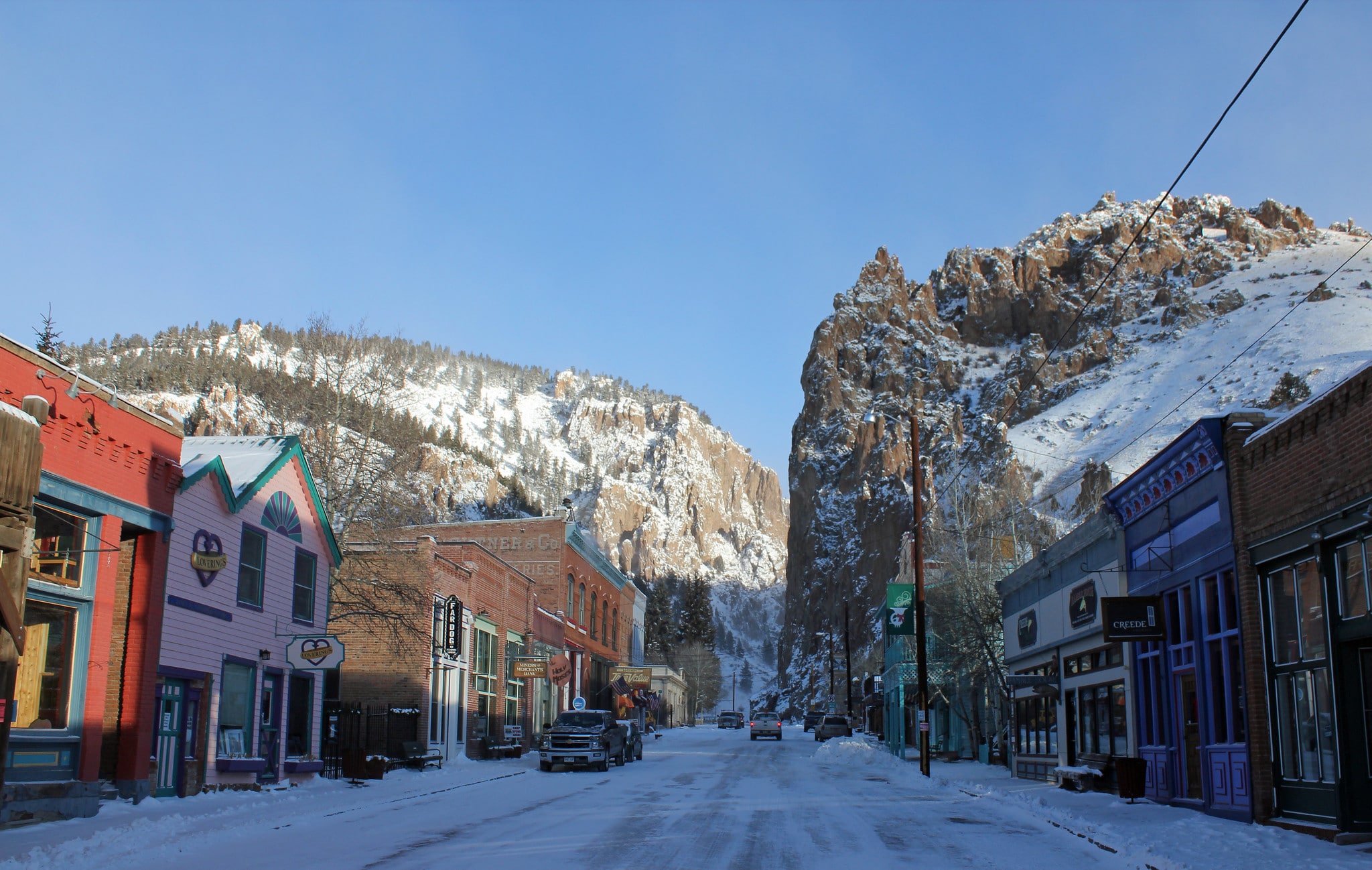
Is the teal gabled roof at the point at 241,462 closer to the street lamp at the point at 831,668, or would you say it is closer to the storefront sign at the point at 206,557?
the storefront sign at the point at 206,557

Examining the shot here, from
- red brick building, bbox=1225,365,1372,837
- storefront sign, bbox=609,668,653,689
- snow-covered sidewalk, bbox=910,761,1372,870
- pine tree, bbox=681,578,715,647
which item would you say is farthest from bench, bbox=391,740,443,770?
pine tree, bbox=681,578,715,647

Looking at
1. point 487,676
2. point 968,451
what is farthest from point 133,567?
point 968,451

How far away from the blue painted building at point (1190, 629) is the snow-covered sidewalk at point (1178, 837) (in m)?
0.69

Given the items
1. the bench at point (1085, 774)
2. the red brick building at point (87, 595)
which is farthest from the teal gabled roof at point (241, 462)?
the bench at point (1085, 774)

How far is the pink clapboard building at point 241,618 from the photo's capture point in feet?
63.4

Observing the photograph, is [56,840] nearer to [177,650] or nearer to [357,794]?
[177,650]

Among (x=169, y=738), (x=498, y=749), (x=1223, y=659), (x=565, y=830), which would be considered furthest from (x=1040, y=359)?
(x=565, y=830)

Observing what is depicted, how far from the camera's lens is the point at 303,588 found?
82.0 feet

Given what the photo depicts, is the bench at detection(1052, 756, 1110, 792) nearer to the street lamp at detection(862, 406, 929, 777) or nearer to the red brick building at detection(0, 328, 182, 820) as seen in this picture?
the street lamp at detection(862, 406, 929, 777)

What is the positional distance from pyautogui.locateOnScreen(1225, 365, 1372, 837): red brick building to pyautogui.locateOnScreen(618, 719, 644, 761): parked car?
21705 millimetres

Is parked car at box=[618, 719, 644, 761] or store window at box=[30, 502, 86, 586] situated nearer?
store window at box=[30, 502, 86, 586]

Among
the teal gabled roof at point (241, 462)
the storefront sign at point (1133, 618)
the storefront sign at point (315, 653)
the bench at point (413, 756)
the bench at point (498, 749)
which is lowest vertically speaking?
the bench at point (498, 749)

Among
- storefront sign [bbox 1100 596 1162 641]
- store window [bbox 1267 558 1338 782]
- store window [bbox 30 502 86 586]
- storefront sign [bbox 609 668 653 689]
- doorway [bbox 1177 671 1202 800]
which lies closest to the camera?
store window [bbox 1267 558 1338 782]

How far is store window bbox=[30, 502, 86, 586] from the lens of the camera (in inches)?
627
